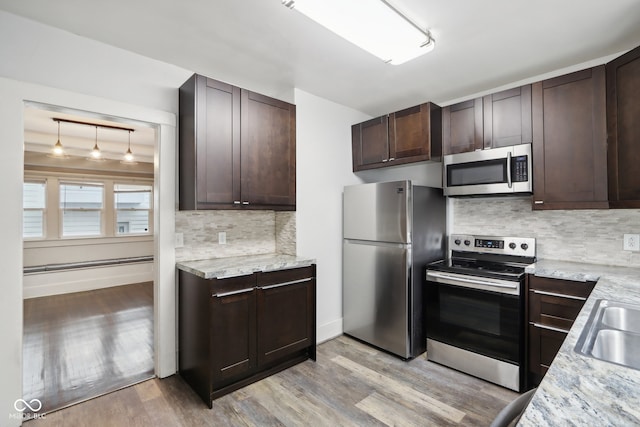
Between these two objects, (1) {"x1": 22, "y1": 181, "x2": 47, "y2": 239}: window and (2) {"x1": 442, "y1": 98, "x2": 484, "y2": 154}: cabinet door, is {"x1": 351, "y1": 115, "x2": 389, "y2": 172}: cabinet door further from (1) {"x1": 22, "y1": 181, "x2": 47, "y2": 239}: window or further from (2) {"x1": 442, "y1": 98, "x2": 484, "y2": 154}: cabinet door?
(1) {"x1": 22, "y1": 181, "x2": 47, "y2": 239}: window

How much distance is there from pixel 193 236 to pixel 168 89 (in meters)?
1.22

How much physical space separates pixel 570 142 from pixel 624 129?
305 mm

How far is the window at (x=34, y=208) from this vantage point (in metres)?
5.12

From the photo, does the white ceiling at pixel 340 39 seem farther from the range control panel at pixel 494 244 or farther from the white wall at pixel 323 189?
the range control panel at pixel 494 244

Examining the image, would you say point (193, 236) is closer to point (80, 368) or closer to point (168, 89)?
point (168, 89)

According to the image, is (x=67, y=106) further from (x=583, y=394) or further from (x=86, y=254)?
(x=86, y=254)

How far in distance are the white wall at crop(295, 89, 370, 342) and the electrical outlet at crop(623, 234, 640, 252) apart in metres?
2.32

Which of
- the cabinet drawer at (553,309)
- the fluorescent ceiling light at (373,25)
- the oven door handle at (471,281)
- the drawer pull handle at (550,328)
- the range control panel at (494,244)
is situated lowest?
the drawer pull handle at (550,328)

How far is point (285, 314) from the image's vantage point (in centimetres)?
262

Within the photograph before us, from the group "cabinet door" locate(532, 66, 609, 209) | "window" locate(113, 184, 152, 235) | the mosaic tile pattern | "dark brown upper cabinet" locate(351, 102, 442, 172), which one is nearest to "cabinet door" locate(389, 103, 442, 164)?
"dark brown upper cabinet" locate(351, 102, 442, 172)

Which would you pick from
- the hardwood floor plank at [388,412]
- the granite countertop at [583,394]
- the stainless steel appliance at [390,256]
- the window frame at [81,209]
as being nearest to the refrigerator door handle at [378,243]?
the stainless steel appliance at [390,256]

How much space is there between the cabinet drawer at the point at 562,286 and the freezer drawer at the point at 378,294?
0.93m

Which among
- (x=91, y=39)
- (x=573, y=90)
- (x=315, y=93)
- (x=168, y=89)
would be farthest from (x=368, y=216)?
(x=91, y=39)

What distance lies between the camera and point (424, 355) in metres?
2.93
